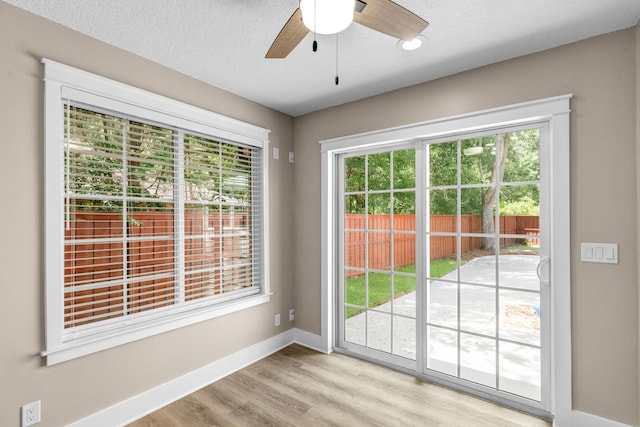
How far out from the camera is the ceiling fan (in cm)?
117

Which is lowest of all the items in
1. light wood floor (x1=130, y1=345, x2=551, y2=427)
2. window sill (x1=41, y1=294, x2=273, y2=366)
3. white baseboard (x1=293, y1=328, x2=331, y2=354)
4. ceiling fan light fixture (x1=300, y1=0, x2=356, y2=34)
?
light wood floor (x1=130, y1=345, x2=551, y2=427)

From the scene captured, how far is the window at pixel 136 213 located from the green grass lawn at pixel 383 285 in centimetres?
93

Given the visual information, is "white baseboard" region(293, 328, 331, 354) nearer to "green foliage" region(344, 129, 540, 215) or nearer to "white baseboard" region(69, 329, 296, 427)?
"white baseboard" region(69, 329, 296, 427)

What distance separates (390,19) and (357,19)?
0.14 m

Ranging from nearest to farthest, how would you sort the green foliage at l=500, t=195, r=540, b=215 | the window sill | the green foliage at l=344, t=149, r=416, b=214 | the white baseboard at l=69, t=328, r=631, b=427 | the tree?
the window sill
the white baseboard at l=69, t=328, r=631, b=427
the green foliage at l=500, t=195, r=540, b=215
the tree
the green foliage at l=344, t=149, r=416, b=214

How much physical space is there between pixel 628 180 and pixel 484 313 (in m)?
1.26

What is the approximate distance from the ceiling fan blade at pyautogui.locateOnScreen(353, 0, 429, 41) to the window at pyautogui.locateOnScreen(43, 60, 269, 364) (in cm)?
170

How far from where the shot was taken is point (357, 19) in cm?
137

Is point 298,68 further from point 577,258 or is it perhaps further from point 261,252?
point 577,258

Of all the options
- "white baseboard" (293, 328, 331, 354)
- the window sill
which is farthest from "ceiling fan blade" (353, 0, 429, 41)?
"white baseboard" (293, 328, 331, 354)

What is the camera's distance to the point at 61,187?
1.88 metres

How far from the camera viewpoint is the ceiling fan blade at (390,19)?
4.23 ft

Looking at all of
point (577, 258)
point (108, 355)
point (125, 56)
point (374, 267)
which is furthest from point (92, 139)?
point (577, 258)

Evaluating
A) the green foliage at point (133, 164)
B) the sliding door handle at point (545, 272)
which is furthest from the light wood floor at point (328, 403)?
the green foliage at point (133, 164)
